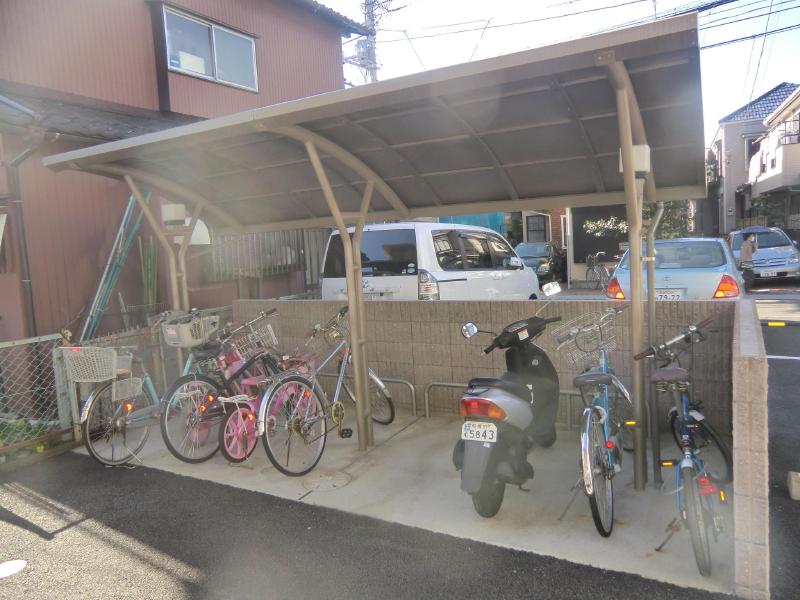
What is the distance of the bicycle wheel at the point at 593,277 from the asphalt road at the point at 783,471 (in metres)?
8.85

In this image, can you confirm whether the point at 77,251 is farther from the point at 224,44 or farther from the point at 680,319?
the point at 680,319

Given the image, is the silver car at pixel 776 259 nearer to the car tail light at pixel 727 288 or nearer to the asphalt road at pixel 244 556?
the car tail light at pixel 727 288

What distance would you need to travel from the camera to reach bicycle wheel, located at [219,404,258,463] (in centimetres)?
415

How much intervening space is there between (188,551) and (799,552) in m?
3.15

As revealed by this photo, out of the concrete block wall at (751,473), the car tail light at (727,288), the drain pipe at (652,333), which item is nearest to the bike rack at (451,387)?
the drain pipe at (652,333)

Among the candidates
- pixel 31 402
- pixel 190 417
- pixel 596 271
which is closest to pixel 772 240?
pixel 596 271

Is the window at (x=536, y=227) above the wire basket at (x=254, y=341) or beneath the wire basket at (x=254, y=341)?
above

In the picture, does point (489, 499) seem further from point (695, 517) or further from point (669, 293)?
point (669, 293)

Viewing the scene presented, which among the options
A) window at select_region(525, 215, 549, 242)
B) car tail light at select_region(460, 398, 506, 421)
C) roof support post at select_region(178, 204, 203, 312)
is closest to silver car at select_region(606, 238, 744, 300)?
car tail light at select_region(460, 398, 506, 421)

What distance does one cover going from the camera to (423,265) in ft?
20.5

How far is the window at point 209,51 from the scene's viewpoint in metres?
9.07

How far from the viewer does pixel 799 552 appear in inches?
111

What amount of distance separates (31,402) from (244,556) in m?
4.25

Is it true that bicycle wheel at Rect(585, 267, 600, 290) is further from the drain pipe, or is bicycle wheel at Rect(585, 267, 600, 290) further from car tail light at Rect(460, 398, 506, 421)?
car tail light at Rect(460, 398, 506, 421)
